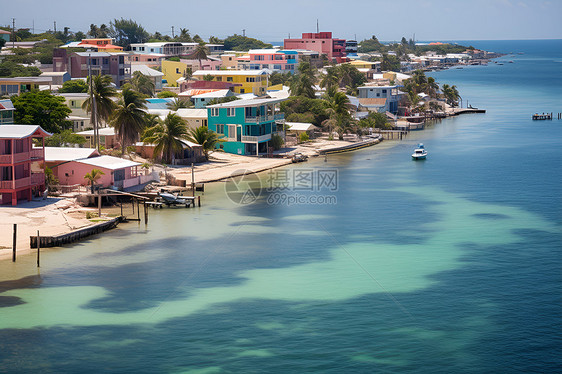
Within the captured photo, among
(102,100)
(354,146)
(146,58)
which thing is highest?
(146,58)

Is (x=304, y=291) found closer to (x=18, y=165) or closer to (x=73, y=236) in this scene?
Answer: (x=73, y=236)

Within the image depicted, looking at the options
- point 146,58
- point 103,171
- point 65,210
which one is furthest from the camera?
point 146,58

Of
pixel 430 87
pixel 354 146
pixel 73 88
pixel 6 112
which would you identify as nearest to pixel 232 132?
pixel 354 146

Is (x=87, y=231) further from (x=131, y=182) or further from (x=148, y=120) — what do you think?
(x=148, y=120)

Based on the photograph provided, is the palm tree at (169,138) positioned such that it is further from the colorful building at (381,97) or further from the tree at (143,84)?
the colorful building at (381,97)

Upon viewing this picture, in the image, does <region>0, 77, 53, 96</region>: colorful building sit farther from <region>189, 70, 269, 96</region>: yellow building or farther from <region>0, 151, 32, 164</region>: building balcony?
<region>189, 70, 269, 96</region>: yellow building

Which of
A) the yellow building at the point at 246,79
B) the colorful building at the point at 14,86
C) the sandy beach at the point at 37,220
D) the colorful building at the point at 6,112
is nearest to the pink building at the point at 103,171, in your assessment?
the sandy beach at the point at 37,220

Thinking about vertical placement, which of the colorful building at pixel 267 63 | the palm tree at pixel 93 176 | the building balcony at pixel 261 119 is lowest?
the palm tree at pixel 93 176

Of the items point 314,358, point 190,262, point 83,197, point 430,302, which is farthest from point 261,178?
point 314,358
